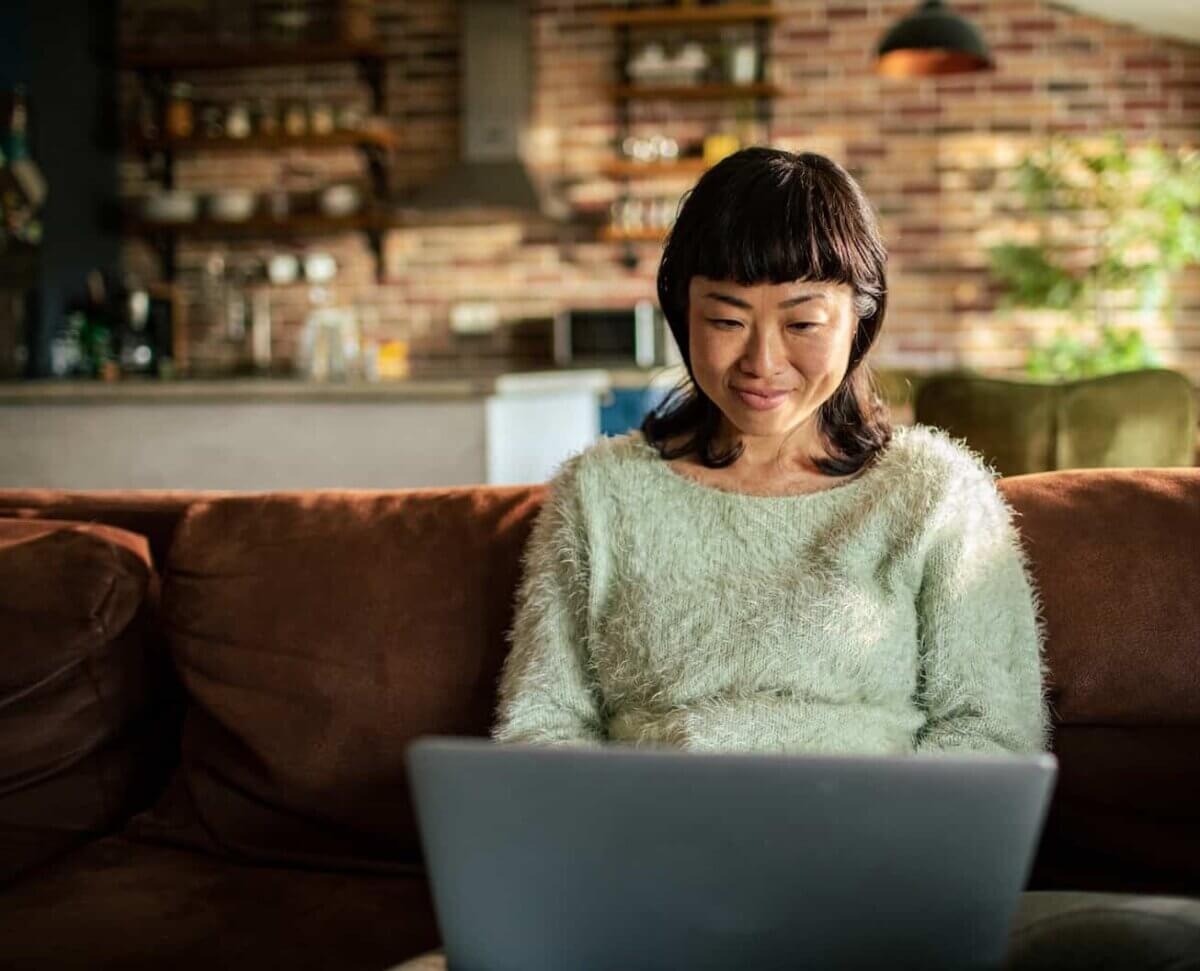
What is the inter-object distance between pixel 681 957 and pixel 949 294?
542 cm

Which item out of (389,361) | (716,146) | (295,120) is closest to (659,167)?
(716,146)

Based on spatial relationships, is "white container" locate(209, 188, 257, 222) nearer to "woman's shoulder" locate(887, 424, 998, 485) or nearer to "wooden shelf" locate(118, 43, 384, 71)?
"wooden shelf" locate(118, 43, 384, 71)

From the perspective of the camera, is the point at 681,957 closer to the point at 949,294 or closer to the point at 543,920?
the point at 543,920

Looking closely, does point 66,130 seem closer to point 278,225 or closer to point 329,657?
point 278,225

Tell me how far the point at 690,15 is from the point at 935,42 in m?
1.84

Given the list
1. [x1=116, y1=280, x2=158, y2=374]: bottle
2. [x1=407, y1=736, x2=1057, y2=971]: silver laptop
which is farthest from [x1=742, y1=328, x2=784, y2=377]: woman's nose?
[x1=116, y1=280, x2=158, y2=374]: bottle

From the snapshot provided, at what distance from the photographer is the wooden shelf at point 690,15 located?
18.7 feet

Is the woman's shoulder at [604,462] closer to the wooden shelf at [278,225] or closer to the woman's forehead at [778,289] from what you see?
the woman's forehead at [778,289]

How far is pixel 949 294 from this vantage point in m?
5.88

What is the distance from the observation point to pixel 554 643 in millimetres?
1332

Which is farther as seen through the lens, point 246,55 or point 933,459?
point 246,55

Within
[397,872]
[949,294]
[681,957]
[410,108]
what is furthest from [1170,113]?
[681,957]

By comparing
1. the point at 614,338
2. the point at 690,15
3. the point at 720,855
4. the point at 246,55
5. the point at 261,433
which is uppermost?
the point at 690,15

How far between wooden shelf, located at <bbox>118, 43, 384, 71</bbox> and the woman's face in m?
5.00
